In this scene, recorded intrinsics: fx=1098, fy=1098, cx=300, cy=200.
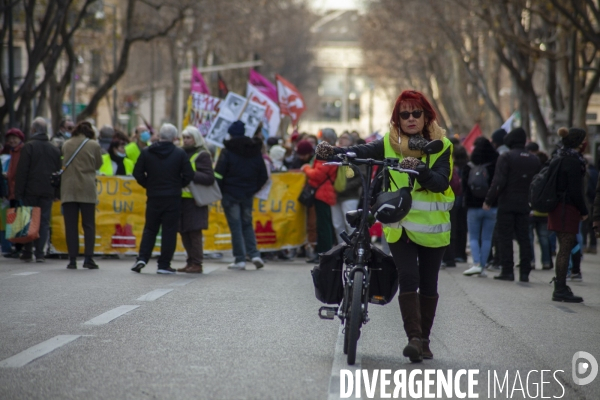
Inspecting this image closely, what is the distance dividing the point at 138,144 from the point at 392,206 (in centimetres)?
1188

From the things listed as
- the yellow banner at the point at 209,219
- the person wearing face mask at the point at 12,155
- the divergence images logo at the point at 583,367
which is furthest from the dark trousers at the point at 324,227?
the divergence images logo at the point at 583,367

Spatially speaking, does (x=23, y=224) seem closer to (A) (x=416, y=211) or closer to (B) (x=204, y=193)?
(B) (x=204, y=193)

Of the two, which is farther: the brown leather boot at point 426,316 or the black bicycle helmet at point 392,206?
the brown leather boot at point 426,316

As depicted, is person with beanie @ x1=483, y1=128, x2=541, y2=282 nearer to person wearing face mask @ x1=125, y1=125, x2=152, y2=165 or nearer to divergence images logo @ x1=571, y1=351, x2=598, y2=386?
divergence images logo @ x1=571, y1=351, x2=598, y2=386

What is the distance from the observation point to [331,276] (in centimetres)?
729

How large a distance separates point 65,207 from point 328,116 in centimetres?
12852

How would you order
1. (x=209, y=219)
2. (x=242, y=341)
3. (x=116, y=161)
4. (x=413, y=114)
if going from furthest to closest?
(x=116, y=161) → (x=209, y=219) → (x=242, y=341) → (x=413, y=114)

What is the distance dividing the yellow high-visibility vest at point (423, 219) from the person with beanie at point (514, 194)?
6.82 metres

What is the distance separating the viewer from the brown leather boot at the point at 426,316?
7.27 meters

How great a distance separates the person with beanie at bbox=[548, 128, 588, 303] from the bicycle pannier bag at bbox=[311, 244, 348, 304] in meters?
4.84

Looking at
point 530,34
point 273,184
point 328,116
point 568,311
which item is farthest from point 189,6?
point 328,116

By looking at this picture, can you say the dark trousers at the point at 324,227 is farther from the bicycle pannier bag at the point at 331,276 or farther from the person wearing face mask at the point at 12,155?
the bicycle pannier bag at the point at 331,276

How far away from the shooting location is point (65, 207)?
13859mm

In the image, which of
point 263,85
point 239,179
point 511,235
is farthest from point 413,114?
point 263,85
